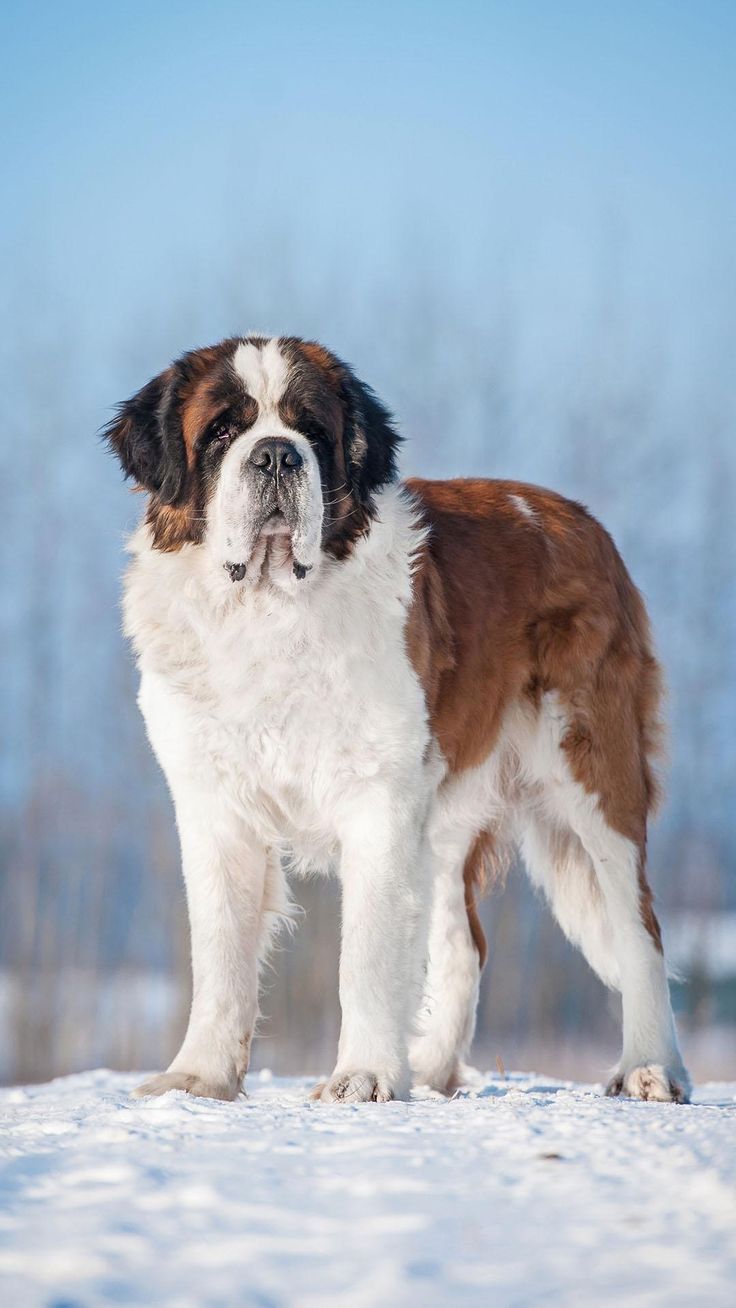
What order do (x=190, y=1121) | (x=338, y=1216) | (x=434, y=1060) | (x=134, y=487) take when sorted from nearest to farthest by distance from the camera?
(x=338, y=1216) → (x=190, y=1121) → (x=134, y=487) → (x=434, y=1060)

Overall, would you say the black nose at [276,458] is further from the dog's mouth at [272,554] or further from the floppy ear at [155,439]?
the floppy ear at [155,439]

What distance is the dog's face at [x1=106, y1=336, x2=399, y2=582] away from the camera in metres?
3.30

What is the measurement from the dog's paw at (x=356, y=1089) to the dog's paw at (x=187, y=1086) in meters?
0.34

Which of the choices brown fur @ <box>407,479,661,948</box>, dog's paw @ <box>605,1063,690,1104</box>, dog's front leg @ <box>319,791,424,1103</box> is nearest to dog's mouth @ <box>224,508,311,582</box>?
brown fur @ <box>407,479,661,948</box>

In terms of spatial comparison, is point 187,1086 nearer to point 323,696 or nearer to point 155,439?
point 323,696

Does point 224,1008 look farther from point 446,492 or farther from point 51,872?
point 51,872

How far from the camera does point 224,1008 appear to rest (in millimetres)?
3479

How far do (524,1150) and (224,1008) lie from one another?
1.51m

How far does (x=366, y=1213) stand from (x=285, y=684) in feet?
6.02

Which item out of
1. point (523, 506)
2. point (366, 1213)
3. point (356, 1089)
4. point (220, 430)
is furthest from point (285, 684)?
point (366, 1213)

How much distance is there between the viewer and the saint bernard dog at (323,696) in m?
3.32

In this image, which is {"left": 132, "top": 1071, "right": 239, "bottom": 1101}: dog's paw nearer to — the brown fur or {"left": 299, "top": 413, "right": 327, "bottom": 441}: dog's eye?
the brown fur

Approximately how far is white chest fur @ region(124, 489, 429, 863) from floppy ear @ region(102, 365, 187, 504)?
0.20 m

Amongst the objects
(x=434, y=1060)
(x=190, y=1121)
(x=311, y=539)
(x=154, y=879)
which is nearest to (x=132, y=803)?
(x=154, y=879)
